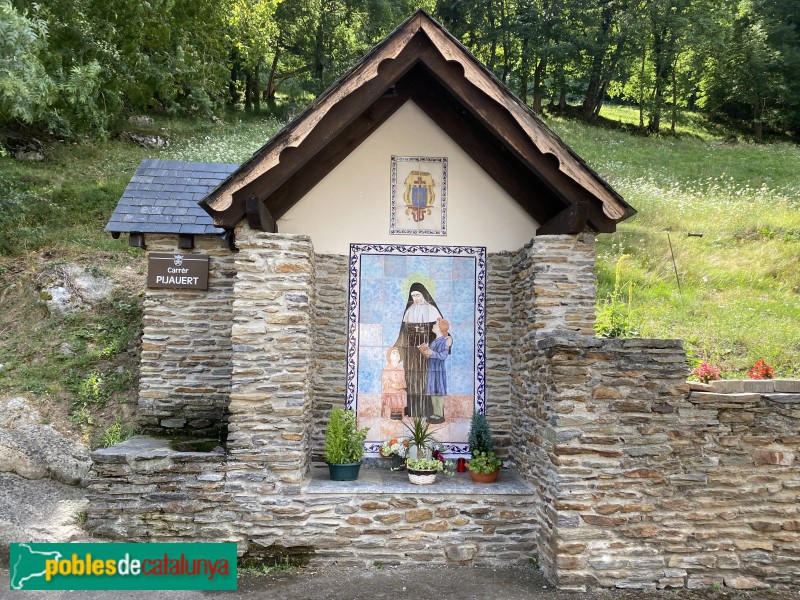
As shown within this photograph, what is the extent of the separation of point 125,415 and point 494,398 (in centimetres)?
536

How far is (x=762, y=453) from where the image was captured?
5.24 meters

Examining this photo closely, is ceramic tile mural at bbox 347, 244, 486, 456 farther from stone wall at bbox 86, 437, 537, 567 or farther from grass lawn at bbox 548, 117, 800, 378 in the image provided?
grass lawn at bbox 548, 117, 800, 378

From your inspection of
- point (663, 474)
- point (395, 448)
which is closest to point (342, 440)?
point (395, 448)

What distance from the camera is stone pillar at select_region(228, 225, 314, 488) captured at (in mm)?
5574

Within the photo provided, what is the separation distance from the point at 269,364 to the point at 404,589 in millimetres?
2334

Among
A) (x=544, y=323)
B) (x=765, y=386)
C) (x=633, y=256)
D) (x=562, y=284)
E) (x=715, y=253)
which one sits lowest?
(x=765, y=386)

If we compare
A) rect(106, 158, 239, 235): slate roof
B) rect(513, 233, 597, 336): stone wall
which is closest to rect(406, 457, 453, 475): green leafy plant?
rect(513, 233, 597, 336): stone wall

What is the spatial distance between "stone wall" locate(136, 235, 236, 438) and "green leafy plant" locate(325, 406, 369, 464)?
1.71m

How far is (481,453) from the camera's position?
607 centimetres

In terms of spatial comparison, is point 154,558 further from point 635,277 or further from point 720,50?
point 720,50

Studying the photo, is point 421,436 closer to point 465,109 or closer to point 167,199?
point 465,109

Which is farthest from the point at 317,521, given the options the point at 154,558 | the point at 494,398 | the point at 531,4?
the point at 531,4

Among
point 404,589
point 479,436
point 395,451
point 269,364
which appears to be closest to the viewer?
point 404,589

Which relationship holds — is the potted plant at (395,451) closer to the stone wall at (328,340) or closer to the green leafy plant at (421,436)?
the green leafy plant at (421,436)
